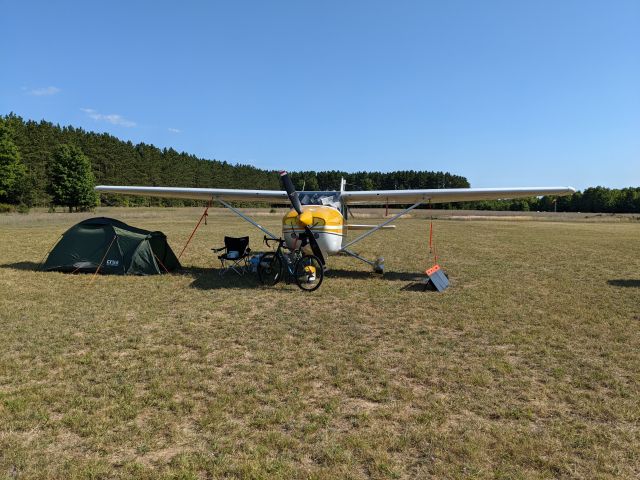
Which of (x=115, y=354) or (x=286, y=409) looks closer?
(x=286, y=409)

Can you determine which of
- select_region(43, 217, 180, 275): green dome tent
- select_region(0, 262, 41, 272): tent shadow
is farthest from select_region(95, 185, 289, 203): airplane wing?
select_region(0, 262, 41, 272): tent shadow

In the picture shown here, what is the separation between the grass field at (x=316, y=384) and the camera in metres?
3.11

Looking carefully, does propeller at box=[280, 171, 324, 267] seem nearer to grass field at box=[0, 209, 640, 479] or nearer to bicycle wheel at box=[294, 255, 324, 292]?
bicycle wheel at box=[294, 255, 324, 292]

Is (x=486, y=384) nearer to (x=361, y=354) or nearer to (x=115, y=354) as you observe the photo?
(x=361, y=354)

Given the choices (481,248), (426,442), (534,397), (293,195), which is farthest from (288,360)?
(481,248)

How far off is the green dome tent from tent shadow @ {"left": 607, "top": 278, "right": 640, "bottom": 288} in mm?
12418

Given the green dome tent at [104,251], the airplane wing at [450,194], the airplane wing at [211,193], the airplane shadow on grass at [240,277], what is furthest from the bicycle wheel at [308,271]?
the green dome tent at [104,251]

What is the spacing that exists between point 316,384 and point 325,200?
7081mm

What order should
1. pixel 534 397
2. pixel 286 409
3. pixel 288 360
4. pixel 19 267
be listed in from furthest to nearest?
1. pixel 19 267
2. pixel 288 360
3. pixel 534 397
4. pixel 286 409

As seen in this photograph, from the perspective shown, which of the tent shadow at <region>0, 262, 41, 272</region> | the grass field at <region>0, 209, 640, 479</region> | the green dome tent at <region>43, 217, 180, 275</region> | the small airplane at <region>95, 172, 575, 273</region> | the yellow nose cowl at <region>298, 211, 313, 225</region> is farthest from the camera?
the tent shadow at <region>0, 262, 41, 272</region>

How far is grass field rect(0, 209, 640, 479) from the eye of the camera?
311cm

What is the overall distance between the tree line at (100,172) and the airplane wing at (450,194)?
3806cm

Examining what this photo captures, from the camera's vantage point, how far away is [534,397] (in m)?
4.20

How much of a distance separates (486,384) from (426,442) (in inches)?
60.6
